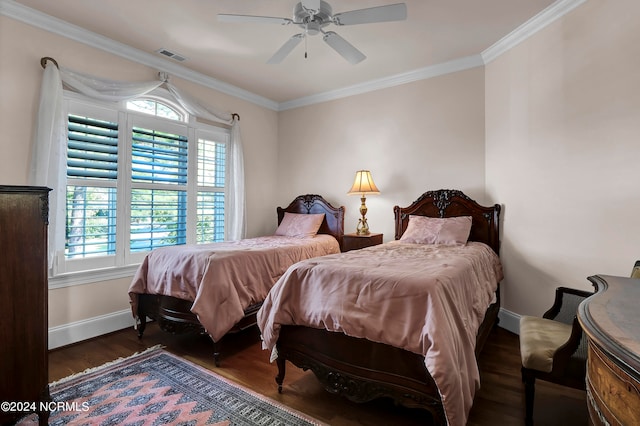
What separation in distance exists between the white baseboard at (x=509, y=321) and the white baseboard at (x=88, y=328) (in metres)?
3.88

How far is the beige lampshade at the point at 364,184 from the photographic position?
4.09m

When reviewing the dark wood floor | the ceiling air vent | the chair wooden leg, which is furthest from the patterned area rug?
the ceiling air vent

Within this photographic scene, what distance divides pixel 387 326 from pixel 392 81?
11.3 feet

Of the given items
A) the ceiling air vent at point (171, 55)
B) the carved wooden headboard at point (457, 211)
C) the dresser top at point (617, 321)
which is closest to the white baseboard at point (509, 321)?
A: the carved wooden headboard at point (457, 211)

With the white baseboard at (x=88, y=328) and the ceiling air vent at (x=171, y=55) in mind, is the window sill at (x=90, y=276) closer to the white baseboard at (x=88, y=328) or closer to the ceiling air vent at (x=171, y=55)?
the white baseboard at (x=88, y=328)

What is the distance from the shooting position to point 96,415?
77.4 inches

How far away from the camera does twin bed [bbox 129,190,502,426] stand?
161 centimetres

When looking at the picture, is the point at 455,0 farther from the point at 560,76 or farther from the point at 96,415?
the point at 96,415

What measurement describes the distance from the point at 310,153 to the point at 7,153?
3425 millimetres

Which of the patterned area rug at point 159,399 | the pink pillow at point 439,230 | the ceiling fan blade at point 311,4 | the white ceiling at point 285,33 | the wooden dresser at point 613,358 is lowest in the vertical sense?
the patterned area rug at point 159,399

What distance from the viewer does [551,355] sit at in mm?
1735

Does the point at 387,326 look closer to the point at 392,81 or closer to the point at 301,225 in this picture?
the point at 301,225

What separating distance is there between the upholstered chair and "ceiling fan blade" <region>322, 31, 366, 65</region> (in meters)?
2.39

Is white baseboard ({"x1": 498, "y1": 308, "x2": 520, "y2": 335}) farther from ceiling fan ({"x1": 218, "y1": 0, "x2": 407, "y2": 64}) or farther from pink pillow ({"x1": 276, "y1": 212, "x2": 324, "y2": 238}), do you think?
ceiling fan ({"x1": 218, "y1": 0, "x2": 407, "y2": 64})
